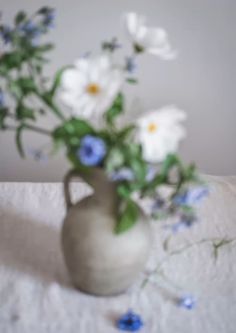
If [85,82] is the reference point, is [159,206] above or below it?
below

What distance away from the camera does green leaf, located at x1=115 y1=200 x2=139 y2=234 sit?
0.91 meters

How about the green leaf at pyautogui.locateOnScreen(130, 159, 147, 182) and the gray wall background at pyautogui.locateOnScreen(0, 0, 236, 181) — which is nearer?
the green leaf at pyautogui.locateOnScreen(130, 159, 147, 182)

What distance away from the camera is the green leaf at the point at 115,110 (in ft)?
3.00

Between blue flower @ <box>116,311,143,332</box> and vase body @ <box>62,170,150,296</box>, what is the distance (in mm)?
73

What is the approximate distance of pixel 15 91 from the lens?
2.86ft

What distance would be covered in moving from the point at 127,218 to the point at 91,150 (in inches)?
6.2

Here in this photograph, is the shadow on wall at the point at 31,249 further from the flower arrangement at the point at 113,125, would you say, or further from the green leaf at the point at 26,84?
the green leaf at the point at 26,84

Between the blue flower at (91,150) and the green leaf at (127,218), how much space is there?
0.13m

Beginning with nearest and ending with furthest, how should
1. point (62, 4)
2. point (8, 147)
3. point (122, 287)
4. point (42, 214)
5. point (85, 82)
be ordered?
point (85, 82)
point (122, 287)
point (42, 214)
point (62, 4)
point (8, 147)

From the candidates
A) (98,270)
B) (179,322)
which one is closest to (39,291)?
(98,270)

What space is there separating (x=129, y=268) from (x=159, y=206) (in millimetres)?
142

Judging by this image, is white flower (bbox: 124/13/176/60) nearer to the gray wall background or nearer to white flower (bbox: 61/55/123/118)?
white flower (bbox: 61/55/123/118)

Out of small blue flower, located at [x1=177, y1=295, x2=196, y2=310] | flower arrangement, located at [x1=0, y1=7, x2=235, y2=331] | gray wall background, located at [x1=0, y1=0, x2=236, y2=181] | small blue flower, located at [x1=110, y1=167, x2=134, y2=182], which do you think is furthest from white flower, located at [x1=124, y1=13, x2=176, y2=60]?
→ gray wall background, located at [x1=0, y1=0, x2=236, y2=181]

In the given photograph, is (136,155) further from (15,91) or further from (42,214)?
(42,214)
